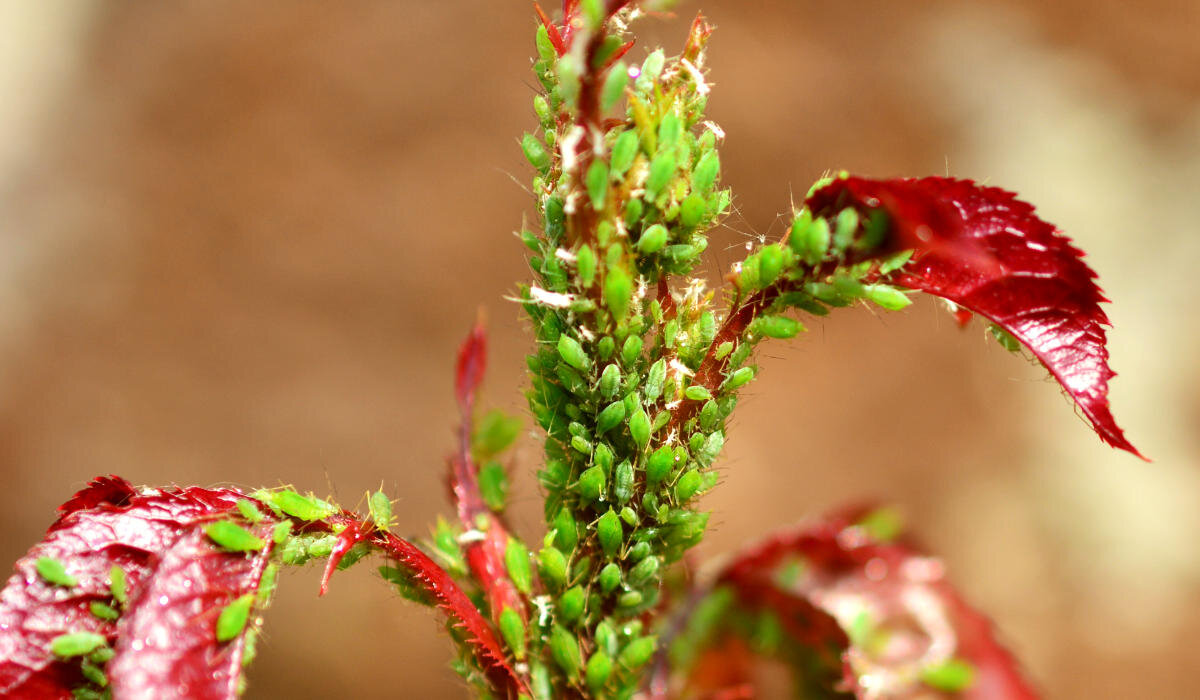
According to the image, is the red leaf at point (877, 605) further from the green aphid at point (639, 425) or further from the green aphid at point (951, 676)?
the green aphid at point (639, 425)

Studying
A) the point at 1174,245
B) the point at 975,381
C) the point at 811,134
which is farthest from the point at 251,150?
the point at 1174,245

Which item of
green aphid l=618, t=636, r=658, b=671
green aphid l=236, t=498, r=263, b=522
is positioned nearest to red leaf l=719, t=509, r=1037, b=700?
green aphid l=618, t=636, r=658, b=671

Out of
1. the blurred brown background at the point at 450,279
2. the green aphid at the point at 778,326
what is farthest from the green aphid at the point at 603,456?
the blurred brown background at the point at 450,279

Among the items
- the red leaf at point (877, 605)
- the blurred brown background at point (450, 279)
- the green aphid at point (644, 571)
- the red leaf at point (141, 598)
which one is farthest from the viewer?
the blurred brown background at point (450, 279)

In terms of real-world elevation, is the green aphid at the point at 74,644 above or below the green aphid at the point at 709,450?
below

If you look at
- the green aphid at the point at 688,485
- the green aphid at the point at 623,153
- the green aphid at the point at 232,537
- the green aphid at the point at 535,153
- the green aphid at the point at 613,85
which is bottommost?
the green aphid at the point at 232,537

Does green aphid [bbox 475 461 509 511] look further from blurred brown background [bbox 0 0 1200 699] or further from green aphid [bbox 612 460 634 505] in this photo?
blurred brown background [bbox 0 0 1200 699]

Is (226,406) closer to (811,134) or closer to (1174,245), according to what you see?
(811,134)

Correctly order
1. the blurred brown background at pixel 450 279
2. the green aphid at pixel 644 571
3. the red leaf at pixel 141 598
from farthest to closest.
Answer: the blurred brown background at pixel 450 279
the green aphid at pixel 644 571
the red leaf at pixel 141 598
